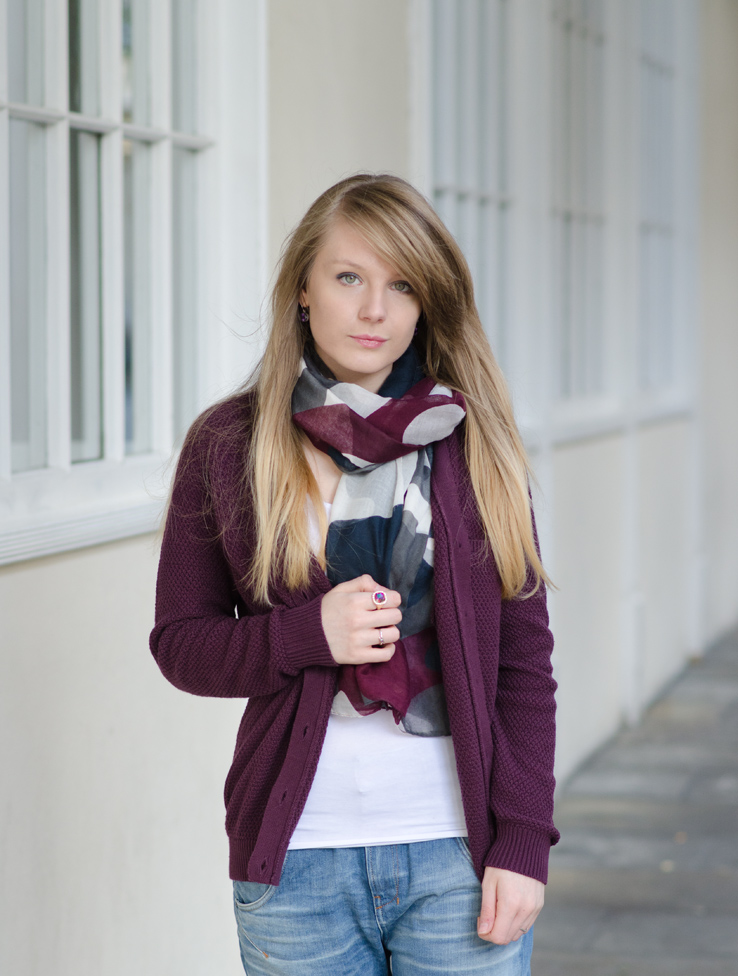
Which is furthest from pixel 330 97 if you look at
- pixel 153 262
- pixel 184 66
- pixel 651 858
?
pixel 651 858

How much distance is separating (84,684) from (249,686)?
0.95 meters

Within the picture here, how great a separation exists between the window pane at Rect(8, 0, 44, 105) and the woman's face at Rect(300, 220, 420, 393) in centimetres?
97

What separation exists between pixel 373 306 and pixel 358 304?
0.03 metres

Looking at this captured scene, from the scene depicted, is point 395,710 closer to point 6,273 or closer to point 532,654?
point 532,654

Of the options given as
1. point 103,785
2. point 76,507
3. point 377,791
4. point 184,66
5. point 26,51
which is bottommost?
point 103,785

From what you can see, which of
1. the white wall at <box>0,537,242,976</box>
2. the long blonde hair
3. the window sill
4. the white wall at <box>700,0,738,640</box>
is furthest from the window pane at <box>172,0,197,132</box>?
the white wall at <box>700,0,738,640</box>

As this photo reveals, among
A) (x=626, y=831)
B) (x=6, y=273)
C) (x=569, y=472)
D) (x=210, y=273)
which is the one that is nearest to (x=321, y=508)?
(x=6, y=273)

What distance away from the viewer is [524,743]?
152 centimetres

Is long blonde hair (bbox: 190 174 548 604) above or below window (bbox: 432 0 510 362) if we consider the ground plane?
below

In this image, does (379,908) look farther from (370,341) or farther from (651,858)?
(651,858)

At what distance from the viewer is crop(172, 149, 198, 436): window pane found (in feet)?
9.11

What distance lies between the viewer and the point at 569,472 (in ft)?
16.5

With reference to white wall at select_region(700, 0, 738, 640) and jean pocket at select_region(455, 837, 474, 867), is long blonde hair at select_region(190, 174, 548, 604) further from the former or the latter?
white wall at select_region(700, 0, 738, 640)

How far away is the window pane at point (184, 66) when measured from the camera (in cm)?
274
